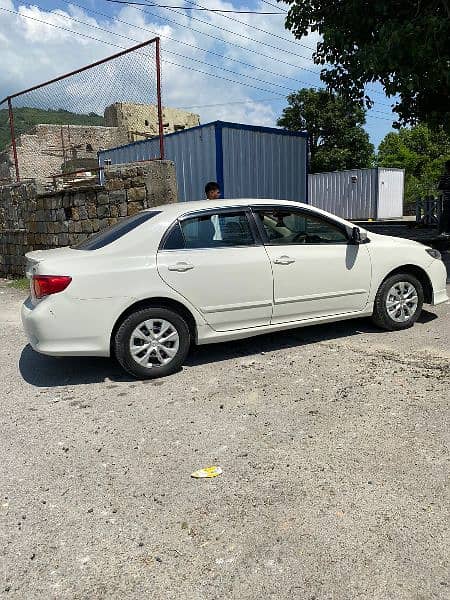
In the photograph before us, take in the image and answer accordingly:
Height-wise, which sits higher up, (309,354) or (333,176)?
(333,176)

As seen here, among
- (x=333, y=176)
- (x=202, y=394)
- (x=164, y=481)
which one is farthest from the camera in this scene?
(x=333, y=176)

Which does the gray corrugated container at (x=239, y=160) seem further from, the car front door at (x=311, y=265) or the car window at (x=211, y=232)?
the car window at (x=211, y=232)

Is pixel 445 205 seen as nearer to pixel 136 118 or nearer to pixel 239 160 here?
pixel 239 160

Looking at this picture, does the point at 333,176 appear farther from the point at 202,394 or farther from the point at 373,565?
the point at 373,565

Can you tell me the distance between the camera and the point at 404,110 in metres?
12.9

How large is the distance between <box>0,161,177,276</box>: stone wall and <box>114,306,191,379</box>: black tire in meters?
3.86

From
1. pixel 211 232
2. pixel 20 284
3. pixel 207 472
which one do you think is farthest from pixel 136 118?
pixel 207 472

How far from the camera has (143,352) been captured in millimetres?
4422

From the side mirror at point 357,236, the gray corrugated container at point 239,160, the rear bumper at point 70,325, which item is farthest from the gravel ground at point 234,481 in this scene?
the gray corrugated container at point 239,160

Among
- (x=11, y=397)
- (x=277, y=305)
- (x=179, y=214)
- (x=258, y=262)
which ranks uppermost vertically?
(x=179, y=214)

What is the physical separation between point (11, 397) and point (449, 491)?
3.48 m

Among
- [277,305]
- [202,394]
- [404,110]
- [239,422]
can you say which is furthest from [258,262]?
[404,110]

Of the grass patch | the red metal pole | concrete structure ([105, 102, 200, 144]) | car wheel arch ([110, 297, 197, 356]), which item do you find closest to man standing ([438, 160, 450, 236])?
concrete structure ([105, 102, 200, 144])

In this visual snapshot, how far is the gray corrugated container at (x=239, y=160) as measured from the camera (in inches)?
397
